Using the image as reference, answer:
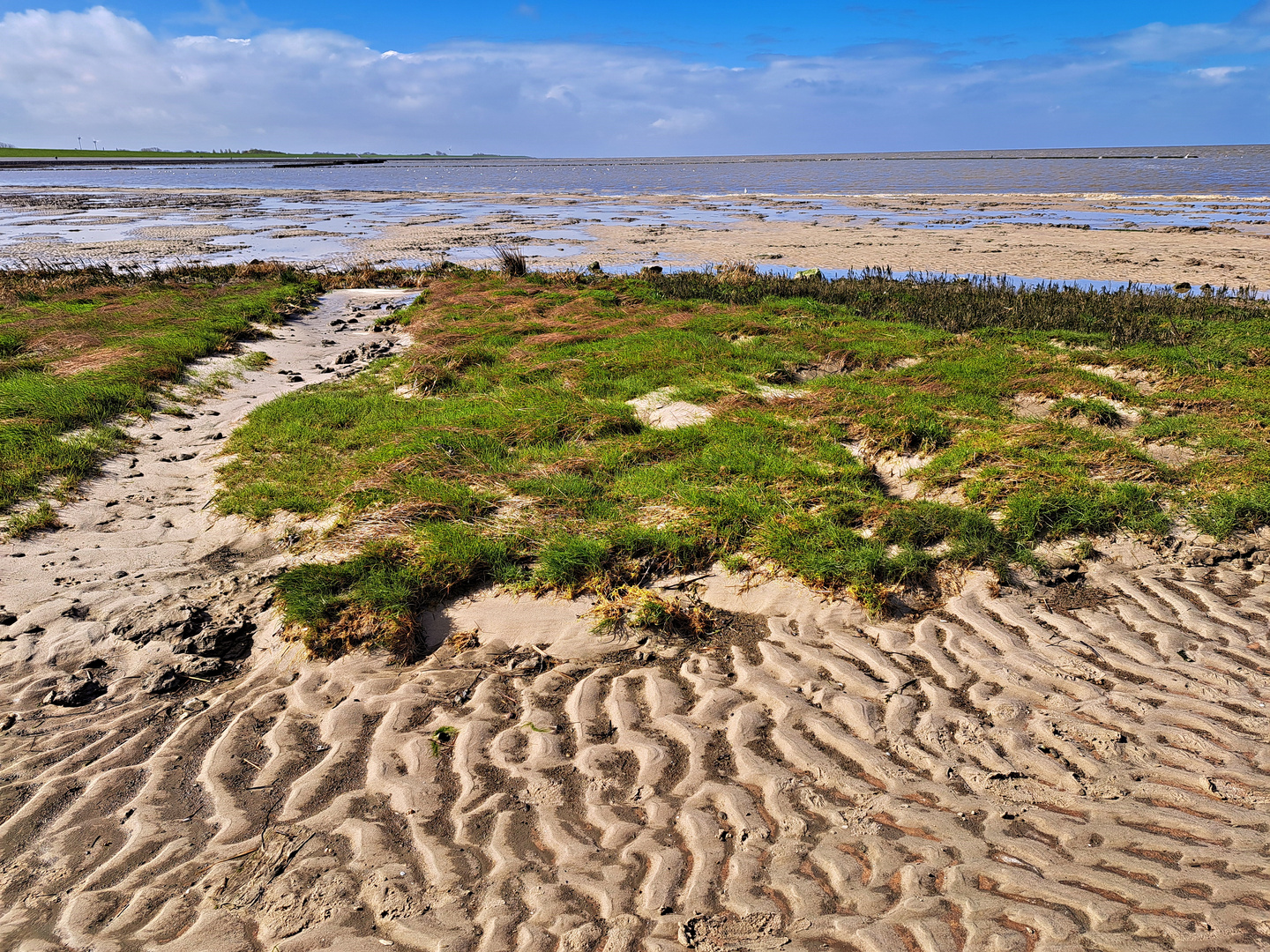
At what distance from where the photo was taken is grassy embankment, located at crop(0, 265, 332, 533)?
21.7 ft

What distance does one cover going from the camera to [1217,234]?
23438 millimetres

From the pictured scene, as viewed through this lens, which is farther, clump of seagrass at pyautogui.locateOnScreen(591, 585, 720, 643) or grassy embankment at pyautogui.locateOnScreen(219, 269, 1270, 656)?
grassy embankment at pyautogui.locateOnScreen(219, 269, 1270, 656)

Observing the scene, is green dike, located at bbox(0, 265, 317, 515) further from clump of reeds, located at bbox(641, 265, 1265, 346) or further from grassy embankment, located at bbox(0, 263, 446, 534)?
clump of reeds, located at bbox(641, 265, 1265, 346)

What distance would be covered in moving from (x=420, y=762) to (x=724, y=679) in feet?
5.20

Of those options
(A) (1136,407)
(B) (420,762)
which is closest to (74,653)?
(B) (420,762)

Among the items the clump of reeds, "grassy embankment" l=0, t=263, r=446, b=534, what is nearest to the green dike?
"grassy embankment" l=0, t=263, r=446, b=534

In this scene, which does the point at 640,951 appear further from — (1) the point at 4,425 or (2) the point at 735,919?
(1) the point at 4,425

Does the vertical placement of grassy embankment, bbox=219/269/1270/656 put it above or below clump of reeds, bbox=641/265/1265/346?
below

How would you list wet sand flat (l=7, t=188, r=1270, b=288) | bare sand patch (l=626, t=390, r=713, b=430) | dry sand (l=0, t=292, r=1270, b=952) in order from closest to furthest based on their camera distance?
1. dry sand (l=0, t=292, r=1270, b=952)
2. bare sand patch (l=626, t=390, r=713, b=430)
3. wet sand flat (l=7, t=188, r=1270, b=288)

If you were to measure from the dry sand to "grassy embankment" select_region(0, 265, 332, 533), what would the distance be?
229cm

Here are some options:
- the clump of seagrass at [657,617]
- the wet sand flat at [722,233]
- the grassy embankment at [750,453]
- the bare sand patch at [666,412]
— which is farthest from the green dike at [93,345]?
the wet sand flat at [722,233]

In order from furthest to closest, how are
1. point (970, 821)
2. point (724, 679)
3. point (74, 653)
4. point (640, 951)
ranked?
point (74, 653)
point (724, 679)
point (970, 821)
point (640, 951)

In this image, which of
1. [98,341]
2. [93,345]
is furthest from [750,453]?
[98,341]

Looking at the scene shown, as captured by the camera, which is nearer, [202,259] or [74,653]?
[74,653]
